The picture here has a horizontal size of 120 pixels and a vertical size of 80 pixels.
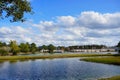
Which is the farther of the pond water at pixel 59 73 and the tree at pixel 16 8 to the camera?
the pond water at pixel 59 73

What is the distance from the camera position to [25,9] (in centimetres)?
2630

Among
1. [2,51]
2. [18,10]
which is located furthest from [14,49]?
[18,10]

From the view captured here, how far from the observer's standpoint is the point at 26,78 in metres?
52.5

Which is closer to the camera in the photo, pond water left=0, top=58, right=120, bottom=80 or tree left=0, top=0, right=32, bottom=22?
tree left=0, top=0, right=32, bottom=22

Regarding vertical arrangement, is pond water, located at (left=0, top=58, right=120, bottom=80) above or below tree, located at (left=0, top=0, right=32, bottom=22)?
below

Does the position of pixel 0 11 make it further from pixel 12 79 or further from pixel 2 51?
pixel 2 51

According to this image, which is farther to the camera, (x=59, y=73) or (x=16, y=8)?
(x=59, y=73)

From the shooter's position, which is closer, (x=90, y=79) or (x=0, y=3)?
(x=0, y=3)

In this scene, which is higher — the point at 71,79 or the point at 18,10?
the point at 18,10

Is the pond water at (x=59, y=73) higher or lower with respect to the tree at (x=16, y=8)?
lower

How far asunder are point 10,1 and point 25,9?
1812mm

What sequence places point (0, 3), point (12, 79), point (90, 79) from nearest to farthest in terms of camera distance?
point (0, 3), point (90, 79), point (12, 79)

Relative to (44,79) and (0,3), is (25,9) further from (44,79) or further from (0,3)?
(44,79)

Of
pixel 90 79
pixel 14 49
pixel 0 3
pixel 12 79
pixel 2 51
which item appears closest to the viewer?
pixel 0 3
